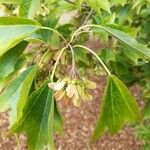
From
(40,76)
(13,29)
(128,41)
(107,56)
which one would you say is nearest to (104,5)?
(128,41)

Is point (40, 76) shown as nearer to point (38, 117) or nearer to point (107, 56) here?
point (38, 117)

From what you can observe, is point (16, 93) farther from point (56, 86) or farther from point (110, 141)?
point (110, 141)

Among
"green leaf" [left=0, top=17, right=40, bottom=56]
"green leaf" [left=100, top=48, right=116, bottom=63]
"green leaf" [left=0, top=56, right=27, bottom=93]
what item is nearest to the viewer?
"green leaf" [left=0, top=17, right=40, bottom=56]

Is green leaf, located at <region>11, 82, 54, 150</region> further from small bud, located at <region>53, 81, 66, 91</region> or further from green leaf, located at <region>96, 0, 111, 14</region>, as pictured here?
green leaf, located at <region>96, 0, 111, 14</region>

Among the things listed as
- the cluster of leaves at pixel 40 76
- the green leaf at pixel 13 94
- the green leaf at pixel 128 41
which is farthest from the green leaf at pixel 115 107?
the green leaf at pixel 13 94

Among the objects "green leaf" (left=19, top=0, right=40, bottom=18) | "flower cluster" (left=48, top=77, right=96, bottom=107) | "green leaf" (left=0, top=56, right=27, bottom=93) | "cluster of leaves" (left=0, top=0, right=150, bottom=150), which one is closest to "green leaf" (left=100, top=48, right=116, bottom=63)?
"cluster of leaves" (left=0, top=0, right=150, bottom=150)
